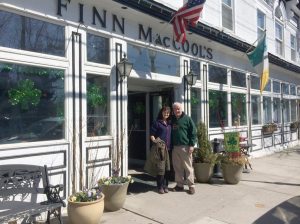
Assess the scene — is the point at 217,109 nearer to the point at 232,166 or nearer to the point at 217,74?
the point at 217,74

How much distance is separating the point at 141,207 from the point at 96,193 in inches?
45.5

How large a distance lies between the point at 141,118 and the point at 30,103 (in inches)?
177

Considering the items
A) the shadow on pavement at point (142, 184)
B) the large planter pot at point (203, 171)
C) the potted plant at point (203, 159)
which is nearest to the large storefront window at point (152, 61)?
the potted plant at point (203, 159)

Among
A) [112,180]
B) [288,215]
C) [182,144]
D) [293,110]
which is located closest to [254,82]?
[293,110]

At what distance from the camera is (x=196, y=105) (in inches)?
362

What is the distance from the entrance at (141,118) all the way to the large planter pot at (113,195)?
337 centimetres

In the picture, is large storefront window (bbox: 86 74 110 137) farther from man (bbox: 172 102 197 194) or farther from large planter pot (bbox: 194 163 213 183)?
large planter pot (bbox: 194 163 213 183)

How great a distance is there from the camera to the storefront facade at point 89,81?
16.7ft

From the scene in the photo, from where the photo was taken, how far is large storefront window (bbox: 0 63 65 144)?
495cm

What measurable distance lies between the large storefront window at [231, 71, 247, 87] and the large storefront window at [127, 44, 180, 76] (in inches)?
132

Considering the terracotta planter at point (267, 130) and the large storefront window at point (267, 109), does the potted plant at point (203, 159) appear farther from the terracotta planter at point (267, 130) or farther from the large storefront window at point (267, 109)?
the large storefront window at point (267, 109)

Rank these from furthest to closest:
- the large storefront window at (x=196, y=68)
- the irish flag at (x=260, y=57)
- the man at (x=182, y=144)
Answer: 1. the irish flag at (x=260, y=57)
2. the large storefront window at (x=196, y=68)
3. the man at (x=182, y=144)

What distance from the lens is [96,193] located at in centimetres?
497

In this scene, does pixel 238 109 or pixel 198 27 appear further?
pixel 238 109
